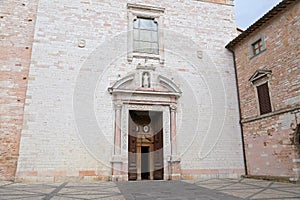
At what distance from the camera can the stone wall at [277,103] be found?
6.91m

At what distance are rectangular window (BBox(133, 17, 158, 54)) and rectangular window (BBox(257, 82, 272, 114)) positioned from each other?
13.2 feet

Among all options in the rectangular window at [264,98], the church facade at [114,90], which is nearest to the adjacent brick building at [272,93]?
the rectangular window at [264,98]

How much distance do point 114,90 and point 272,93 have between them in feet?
16.7

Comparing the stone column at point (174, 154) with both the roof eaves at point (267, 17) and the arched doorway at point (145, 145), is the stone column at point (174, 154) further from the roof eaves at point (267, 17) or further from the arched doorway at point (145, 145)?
the roof eaves at point (267, 17)

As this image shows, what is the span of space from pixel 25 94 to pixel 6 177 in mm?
2587

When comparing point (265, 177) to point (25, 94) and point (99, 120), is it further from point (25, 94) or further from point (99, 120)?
point (25, 94)

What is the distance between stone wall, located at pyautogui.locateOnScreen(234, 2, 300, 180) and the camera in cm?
691

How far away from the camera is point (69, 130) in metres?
7.71

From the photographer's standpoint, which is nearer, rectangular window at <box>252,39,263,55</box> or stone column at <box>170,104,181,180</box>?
stone column at <box>170,104,181,180</box>

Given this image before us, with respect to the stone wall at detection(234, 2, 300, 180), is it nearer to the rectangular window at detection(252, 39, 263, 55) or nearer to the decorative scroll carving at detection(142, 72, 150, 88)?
the rectangular window at detection(252, 39, 263, 55)

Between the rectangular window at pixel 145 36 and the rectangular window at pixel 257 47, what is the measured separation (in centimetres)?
360

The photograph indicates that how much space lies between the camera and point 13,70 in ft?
26.5

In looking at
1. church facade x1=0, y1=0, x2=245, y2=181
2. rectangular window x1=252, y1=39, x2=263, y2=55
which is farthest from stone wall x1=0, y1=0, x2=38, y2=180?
rectangular window x1=252, y1=39, x2=263, y2=55

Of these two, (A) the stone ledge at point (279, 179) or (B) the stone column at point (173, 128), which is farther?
(B) the stone column at point (173, 128)
